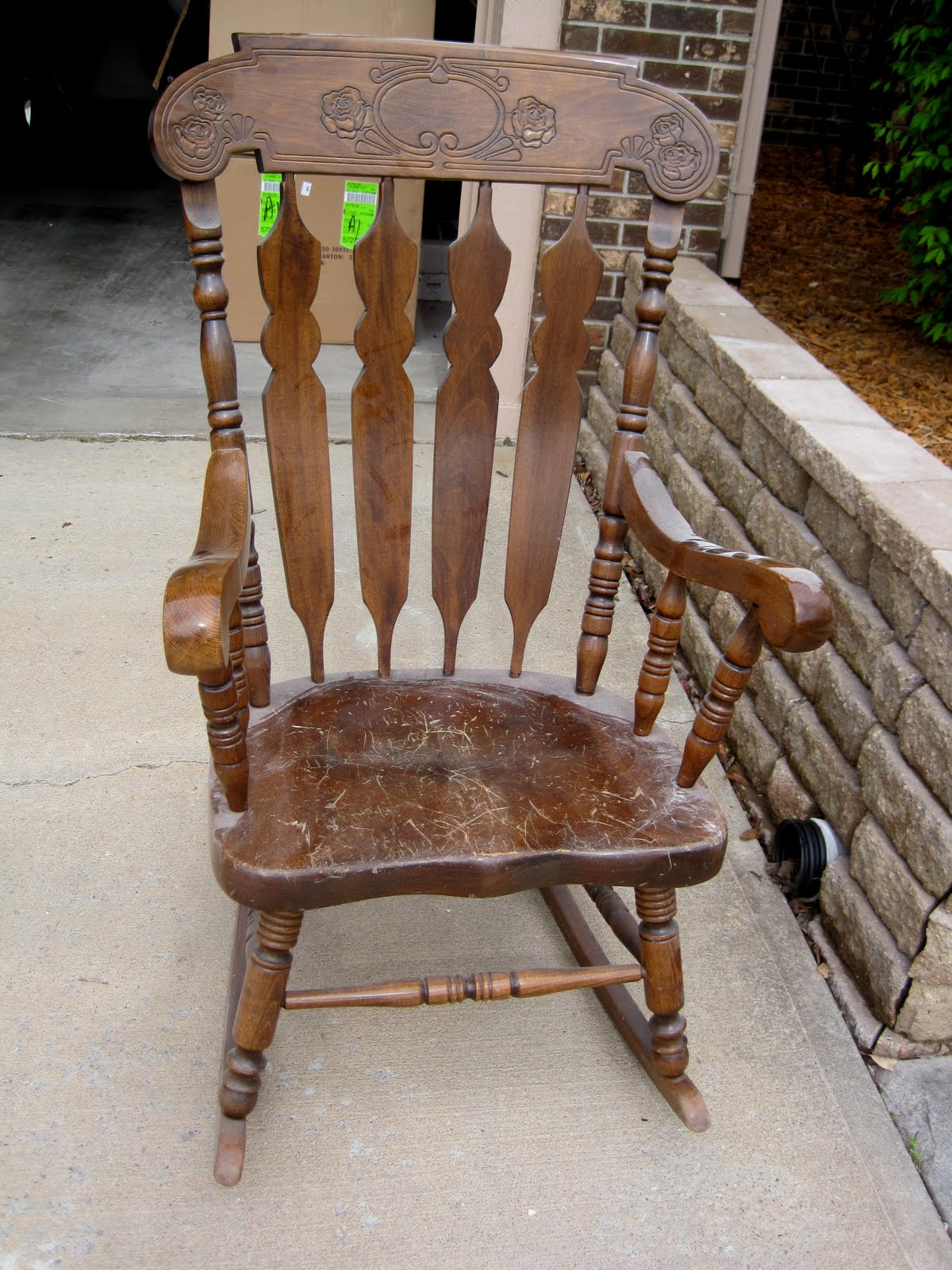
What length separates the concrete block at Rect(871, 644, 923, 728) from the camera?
59.0 inches

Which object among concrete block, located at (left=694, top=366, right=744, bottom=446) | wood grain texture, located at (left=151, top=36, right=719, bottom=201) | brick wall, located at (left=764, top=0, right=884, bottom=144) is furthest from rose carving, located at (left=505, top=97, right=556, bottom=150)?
brick wall, located at (left=764, top=0, right=884, bottom=144)

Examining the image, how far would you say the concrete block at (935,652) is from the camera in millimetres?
1408

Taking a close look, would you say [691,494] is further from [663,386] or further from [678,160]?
[678,160]

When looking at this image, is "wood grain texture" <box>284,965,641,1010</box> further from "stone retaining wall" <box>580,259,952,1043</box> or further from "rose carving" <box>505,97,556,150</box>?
"rose carving" <box>505,97,556,150</box>

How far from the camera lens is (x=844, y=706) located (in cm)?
166

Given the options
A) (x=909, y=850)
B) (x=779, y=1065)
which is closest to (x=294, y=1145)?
(x=779, y=1065)

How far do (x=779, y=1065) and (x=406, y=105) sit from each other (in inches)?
50.5

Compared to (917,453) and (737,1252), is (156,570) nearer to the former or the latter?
(917,453)

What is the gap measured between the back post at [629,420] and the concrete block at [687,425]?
0.89 metres

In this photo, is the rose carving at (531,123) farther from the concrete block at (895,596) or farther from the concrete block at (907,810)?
the concrete block at (907,810)

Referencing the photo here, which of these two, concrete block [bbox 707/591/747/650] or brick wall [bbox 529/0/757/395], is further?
brick wall [bbox 529/0/757/395]

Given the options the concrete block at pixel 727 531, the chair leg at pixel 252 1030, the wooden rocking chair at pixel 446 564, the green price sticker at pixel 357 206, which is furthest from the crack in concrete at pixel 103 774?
the green price sticker at pixel 357 206

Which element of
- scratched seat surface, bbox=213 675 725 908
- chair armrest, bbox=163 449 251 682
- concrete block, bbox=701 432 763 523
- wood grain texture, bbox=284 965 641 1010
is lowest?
wood grain texture, bbox=284 965 641 1010

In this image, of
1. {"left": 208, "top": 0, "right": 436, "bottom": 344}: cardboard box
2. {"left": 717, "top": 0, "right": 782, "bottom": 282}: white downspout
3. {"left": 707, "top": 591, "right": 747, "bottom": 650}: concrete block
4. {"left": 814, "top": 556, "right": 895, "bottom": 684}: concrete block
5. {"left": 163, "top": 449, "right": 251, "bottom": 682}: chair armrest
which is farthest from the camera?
{"left": 208, "top": 0, "right": 436, "bottom": 344}: cardboard box
